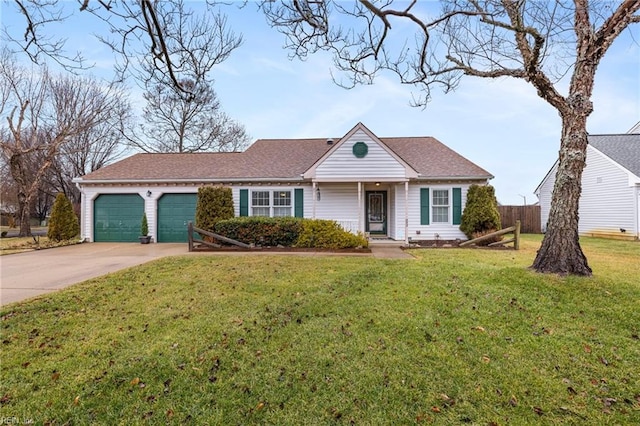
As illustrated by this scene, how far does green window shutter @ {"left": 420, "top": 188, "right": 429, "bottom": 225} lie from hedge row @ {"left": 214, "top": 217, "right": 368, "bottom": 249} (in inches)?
153

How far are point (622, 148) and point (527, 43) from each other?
55.9 feet

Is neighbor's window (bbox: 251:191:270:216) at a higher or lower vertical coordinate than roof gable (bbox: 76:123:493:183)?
lower

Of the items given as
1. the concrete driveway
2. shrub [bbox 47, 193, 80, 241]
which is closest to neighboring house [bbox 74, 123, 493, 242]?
shrub [bbox 47, 193, 80, 241]

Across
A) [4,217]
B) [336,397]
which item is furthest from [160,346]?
[4,217]

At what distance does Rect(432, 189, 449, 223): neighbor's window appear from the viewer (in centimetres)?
1327

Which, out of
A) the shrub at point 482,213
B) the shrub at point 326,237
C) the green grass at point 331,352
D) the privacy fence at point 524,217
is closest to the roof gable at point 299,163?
the shrub at point 482,213

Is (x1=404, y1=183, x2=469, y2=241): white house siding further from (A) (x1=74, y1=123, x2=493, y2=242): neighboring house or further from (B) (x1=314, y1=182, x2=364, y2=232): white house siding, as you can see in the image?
(B) (x1=314, y1=182, x2=364, y2=232): white house siding

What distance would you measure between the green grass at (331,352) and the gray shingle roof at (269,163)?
812 centimetres

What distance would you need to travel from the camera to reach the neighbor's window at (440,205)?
13273 millimetres

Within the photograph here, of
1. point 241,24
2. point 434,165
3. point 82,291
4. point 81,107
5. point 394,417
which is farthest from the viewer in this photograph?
point 81,107

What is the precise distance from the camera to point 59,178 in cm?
2423

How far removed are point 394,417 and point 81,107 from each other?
2570cm

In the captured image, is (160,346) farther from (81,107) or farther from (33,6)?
(81,107)

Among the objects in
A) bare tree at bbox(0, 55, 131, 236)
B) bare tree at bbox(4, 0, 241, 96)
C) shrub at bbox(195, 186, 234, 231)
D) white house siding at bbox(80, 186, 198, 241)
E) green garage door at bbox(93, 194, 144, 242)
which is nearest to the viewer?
bare tree at bbox(4, 0, 241, 96)
